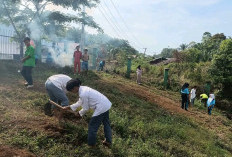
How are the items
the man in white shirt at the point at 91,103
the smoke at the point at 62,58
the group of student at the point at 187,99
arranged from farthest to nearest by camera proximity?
the smoke at the point at 62,58 < the group of student at the point at 187,99 < the man in white shirt at the point at 91,103

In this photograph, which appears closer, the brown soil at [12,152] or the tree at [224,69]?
the brown soil at [12,152]

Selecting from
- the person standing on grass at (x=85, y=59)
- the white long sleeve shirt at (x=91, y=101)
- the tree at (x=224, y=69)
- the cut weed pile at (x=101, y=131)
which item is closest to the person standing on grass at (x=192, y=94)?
the cut weed pile at (x=101, y=131)

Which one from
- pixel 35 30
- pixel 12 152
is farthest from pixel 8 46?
pixel 12 152

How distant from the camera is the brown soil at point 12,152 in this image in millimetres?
3569

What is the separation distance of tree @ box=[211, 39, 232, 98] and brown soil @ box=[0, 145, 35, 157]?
15.3 m

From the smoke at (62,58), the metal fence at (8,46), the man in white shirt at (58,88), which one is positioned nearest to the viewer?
the man in white shirt at (58,88)

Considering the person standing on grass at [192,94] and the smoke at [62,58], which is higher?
the smoke at [62,58]

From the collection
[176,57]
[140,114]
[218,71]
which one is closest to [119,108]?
[140,114]

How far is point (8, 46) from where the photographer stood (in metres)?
13.4

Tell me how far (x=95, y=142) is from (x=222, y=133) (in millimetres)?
6353

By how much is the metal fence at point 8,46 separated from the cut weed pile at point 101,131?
3849 millimetres

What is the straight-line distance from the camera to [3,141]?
4000 mm

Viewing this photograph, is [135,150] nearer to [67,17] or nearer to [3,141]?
[3,141]

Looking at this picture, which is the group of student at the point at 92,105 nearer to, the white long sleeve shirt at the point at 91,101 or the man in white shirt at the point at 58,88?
the white long sleeve shirt at the point at 91,101
